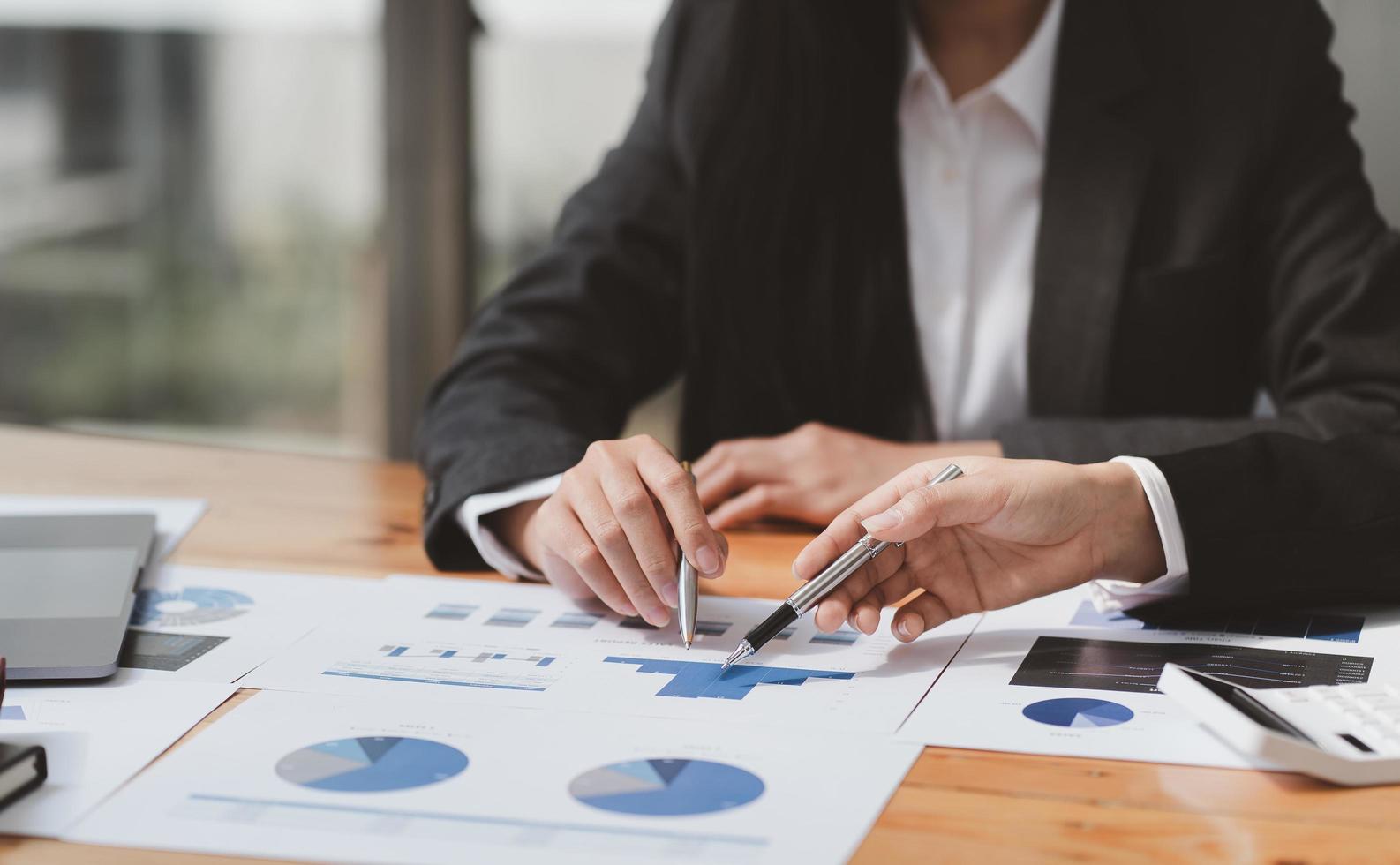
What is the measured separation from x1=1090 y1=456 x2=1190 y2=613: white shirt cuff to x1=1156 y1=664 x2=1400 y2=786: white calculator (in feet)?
0.55

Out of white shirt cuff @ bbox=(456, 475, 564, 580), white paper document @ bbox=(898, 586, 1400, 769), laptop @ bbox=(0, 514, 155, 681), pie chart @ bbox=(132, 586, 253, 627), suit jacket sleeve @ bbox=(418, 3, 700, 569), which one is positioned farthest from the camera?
suit jacket sleeve @ bbox=(418, 3, 700, 569)

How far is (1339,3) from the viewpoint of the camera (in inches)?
68.1

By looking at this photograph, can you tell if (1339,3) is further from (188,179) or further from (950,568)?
(188,179)

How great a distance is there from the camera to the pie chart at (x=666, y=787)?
0.60 meters

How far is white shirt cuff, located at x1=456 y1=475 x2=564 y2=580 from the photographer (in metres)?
1.04

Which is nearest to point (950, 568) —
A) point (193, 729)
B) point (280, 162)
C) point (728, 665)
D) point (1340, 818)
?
point (728, 665)

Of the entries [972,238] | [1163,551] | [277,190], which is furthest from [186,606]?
[277,190]

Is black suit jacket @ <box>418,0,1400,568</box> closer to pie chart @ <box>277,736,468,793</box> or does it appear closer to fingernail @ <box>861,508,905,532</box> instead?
fingernail @ <box>861,508,905,532</box>

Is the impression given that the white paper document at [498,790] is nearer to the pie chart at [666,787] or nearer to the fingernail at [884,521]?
the pie chart at [666,787]

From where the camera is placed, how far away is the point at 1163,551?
88cm

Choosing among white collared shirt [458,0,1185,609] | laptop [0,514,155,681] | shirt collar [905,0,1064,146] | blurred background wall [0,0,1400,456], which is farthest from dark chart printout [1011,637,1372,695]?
blurred background wall [0,0,1400,456]

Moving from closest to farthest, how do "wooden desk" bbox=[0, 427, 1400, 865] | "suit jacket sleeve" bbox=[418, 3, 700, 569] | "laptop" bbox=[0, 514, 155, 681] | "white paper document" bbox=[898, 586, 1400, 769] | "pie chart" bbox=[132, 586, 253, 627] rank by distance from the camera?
"wooden desk" bbox=[0, 427, 1400, 865], "white paper document" bbox=[898, 586, 1400, 769], "laptop" bbox=[0, 514, 155, 681], "pie chart" bbox=[132, 586, 253, 627], "suit jacket sleeve" bbox=[418, 3, 700, 569]

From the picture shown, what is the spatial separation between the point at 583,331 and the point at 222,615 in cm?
57

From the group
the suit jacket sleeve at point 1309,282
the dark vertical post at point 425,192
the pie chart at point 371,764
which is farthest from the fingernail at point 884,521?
the dark vertical post at point 425,192
